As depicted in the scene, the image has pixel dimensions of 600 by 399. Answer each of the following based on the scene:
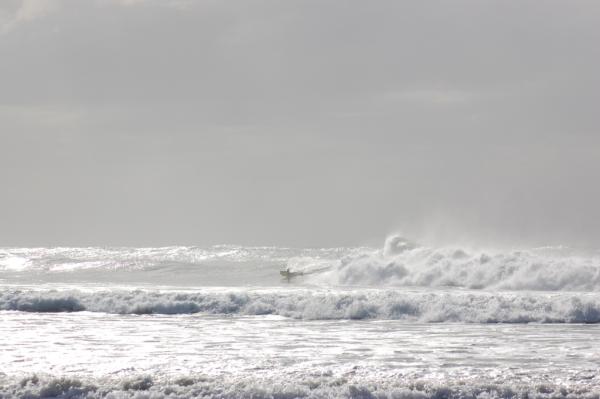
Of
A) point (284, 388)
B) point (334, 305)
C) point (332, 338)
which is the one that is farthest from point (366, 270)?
point (284, 388)

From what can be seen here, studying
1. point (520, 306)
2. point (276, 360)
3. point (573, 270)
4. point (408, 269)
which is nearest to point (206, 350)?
point (276, 360)

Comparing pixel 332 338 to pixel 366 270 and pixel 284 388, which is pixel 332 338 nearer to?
pixel 284 388

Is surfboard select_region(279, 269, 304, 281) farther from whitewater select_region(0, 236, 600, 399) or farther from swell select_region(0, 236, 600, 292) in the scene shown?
whitewater select_region(0, 236, 600, 399)

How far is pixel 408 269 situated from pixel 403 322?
14.3 metres

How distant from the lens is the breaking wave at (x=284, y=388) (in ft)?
40.6

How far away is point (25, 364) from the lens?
49.0 ft

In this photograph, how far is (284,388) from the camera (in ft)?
41.6

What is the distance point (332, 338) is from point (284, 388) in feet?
19.7

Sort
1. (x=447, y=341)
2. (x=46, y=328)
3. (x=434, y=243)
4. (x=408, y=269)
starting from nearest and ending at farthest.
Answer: (x=447, y=341)
(x=46, y=328)
(x=408, y=269)
(x=434, y=243)

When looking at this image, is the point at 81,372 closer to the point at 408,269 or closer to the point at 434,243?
the point at 408,269

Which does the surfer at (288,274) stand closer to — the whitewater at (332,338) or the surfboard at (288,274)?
the surfboard at (288,274)

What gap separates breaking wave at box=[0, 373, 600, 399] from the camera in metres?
12.4

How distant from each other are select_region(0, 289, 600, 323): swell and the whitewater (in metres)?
0.05

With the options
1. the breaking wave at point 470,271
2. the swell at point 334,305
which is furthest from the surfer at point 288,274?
the swell at point 334,305
